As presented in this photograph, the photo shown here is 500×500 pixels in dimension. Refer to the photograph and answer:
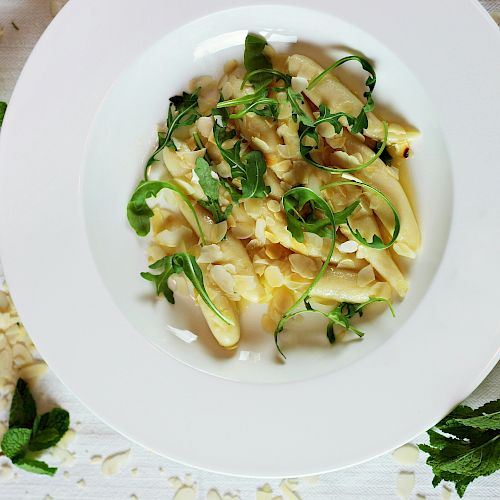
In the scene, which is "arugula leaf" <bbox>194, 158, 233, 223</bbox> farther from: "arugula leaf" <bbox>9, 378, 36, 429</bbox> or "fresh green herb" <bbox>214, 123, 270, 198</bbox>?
"arugula leaf" <bbox>9, 378, 36, 429</bbox>

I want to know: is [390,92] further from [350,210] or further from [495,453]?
[495,453]

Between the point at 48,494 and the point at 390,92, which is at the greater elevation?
the point at 390,92

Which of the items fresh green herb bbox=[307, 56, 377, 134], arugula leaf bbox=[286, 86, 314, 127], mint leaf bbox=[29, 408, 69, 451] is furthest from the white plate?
mint leaf bbox=[29, 408, 69, 451]

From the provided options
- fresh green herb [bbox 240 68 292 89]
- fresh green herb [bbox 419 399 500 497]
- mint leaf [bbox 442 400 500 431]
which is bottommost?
fresh green herb [bbox 419 399 500 497]

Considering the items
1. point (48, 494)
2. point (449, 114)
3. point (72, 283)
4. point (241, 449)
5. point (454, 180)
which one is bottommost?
point (48, 494)

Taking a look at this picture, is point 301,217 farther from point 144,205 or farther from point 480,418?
point 480,418

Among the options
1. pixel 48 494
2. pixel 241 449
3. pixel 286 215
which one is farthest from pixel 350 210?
pixel 48 494

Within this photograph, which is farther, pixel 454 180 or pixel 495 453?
pixel 495 453
